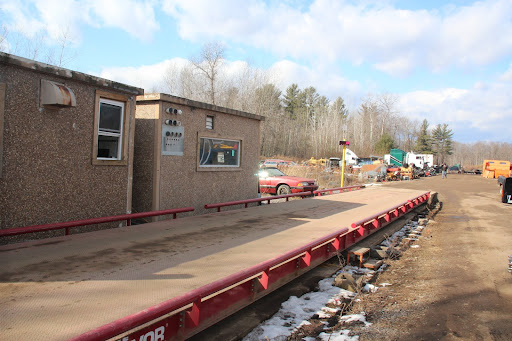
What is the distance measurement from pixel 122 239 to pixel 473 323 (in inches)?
191

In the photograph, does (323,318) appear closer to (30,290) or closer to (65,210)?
(30,290)

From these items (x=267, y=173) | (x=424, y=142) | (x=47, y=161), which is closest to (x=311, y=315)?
(x=47, y=161)

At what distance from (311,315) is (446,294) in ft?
7.71

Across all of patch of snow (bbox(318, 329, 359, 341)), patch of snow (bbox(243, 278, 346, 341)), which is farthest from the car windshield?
patch of snow (bbox(318, 329, 359, 341))

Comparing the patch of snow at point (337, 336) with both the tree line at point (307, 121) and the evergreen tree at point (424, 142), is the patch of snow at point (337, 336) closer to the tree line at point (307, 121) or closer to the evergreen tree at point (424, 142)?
the tree line at point (307, 121)

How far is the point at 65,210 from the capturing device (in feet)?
20.4

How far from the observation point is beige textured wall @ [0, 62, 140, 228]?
540 cm

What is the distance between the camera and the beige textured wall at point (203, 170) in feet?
27.4

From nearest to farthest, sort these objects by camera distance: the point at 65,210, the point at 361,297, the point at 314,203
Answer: the point at 361,297
the point at 65,210
the point at 314,203

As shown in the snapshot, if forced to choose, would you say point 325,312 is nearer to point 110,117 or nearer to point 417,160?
point 110,117

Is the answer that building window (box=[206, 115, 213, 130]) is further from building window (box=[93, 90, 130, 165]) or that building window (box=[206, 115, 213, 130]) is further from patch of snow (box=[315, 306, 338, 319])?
patch of snow (box=[315, 306, 338, 319])

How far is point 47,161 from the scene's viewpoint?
589cm

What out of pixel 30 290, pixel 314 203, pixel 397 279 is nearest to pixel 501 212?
pixel 314 203

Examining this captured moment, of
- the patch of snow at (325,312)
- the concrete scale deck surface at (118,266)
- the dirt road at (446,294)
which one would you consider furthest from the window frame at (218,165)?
the patch of snow at (325,312)
